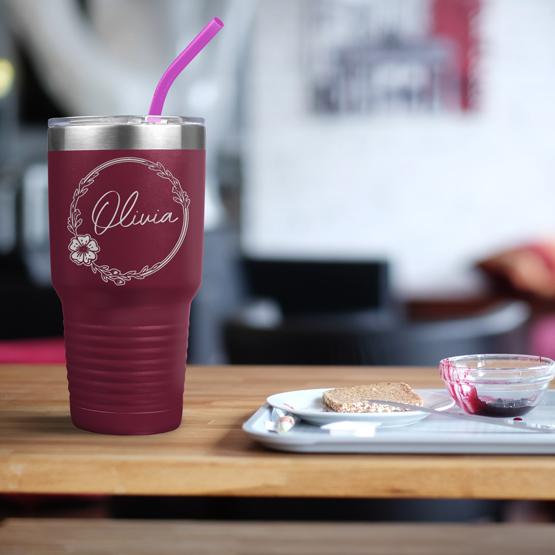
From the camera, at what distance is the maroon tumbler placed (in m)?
0.58

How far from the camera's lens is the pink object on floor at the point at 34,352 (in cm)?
216

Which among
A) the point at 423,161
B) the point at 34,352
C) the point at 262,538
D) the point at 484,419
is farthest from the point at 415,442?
the point at 423,161

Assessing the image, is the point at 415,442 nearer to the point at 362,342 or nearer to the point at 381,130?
the point at 362,342

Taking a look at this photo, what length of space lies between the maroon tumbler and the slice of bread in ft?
0.32

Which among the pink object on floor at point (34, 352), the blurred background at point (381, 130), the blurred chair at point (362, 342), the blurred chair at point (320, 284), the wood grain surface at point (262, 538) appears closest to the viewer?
the wood grain surface at point (262, 538)

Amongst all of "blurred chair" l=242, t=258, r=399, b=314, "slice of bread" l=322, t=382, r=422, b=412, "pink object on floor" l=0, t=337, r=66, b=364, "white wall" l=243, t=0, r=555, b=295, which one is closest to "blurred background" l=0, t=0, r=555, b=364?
"white wall" l=243, t=0, r=555, b=295

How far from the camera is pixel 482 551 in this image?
0.94 metres

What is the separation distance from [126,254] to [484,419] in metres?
0.23

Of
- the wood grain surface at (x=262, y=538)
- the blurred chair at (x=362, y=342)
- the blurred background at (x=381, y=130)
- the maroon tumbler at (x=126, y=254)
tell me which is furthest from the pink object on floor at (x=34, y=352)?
the blurred background at (x=381, y=130)

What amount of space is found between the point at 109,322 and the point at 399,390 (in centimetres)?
19

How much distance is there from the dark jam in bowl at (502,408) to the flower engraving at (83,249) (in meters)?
0.25

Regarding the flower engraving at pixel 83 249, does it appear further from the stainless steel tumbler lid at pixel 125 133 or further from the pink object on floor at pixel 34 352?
the pink object on floor at pixel 34 352

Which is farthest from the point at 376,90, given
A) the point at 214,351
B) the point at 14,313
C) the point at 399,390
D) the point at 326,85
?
the point at 399,390

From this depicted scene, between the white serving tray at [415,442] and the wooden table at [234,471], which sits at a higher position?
the white serving tray at [415,442]
